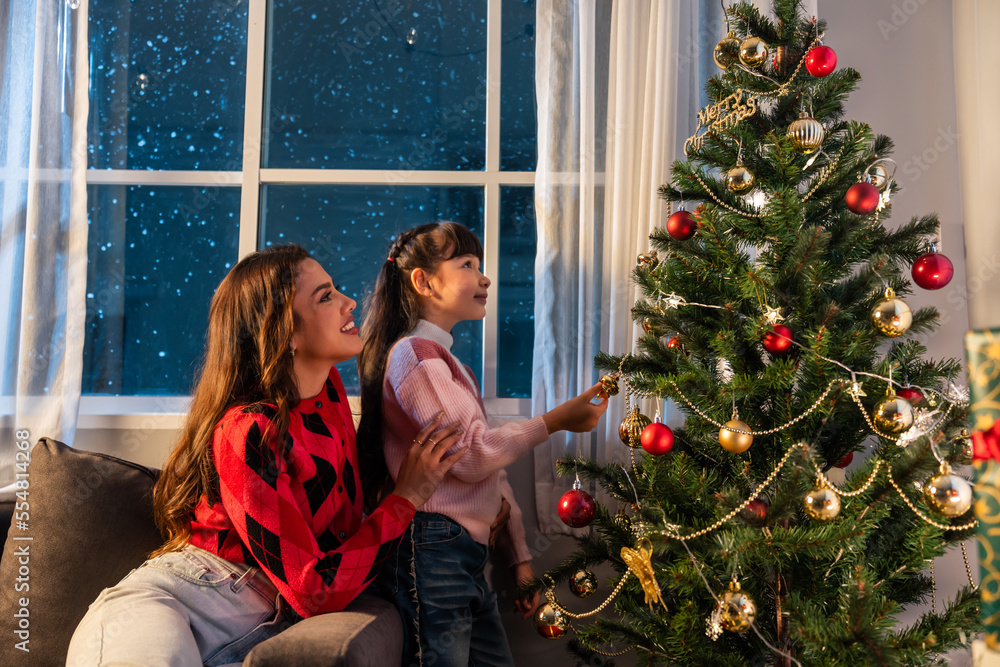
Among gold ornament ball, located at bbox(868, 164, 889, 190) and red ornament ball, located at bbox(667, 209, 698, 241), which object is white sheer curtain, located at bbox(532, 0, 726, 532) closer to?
red ornament ball, located at bbox(667, 209, 698, 241)

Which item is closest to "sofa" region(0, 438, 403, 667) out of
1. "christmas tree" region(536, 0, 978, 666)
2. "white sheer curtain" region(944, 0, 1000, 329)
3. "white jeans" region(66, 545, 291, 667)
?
"white jeans" region(66, 545, 291, 667)

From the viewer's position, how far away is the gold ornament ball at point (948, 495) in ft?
3.07

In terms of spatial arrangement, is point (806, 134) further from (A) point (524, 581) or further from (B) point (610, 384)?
(A) point (524, 581)

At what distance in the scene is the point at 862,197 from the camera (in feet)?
3.59

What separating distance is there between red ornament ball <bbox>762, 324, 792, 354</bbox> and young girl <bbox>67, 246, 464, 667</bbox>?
2.17 ft

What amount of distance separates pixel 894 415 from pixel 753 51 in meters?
0.68

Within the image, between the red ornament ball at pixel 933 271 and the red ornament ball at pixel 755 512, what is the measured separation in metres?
0.49

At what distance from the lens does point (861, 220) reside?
1141 mm

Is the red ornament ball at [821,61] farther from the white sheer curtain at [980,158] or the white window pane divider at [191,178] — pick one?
the white window pane divider at [191,178]

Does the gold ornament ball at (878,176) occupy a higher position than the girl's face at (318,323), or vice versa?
the gold ornament ball at (878,176)

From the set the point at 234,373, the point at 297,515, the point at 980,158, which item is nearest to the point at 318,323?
the point at 234,373

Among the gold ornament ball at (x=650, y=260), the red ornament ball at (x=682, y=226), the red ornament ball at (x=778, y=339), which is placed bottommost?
the red ornament ball at (x=778, y=339)

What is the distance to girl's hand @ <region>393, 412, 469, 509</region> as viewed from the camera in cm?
136

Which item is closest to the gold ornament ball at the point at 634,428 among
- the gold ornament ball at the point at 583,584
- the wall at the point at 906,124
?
the gold ornament ball at the point at 583,584
